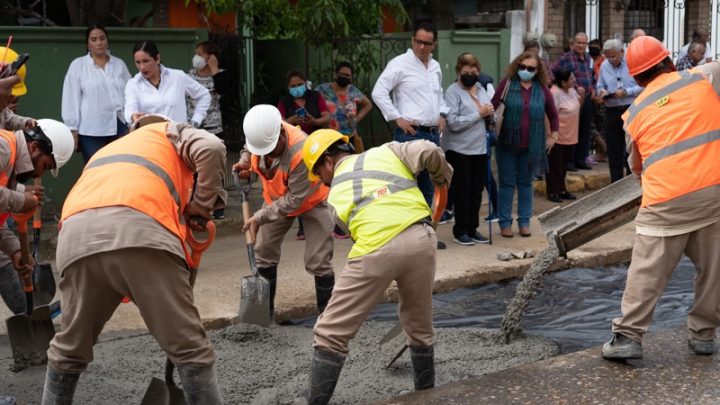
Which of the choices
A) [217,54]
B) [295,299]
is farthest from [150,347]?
[217,54]

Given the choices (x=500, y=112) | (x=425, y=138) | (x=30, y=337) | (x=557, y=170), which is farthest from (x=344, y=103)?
(x=30, y=337)

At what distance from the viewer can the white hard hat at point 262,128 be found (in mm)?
6117

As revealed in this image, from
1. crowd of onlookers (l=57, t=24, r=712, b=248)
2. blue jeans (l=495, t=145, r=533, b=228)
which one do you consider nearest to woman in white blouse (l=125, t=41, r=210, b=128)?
crowd of onlookers (l=57, t=24, r=712, b=248)

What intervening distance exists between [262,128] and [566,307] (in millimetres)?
2712

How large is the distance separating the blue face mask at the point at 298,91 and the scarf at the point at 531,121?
1.84 meters

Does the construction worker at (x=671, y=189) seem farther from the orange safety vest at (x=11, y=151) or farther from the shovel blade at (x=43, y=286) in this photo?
the shovel blade at (x=43, y=286)

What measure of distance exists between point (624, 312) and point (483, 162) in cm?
396

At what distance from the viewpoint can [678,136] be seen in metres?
5.42

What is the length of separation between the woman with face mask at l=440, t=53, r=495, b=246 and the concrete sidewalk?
246 millimetres

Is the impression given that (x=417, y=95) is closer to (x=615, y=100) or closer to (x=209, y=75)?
(x=209, y=75)

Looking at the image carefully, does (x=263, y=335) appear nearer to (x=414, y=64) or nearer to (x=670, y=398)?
(x=670, y=398)

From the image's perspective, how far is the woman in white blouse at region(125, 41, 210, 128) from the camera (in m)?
8.42

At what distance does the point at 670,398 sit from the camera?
16.5 ft

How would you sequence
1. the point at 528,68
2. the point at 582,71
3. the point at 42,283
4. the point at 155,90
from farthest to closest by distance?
the point at 582,71 → the point at 528,68 → the point at 155,90 → the point at 42,283
